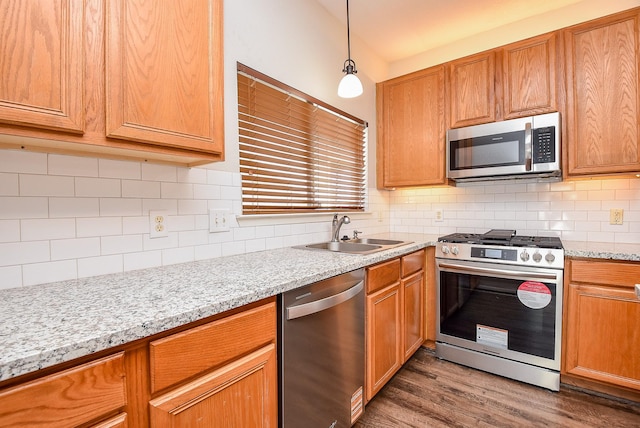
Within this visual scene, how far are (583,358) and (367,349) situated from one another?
1.39 m

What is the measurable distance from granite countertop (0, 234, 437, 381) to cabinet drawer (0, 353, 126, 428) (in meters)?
0.05

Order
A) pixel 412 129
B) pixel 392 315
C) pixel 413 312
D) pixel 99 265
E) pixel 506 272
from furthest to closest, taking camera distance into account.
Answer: pixel 412 129 < pixel 413 312 < pixel 506 272 < pixel 392 315 < pixel 99 265

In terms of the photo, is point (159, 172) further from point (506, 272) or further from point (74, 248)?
point (506, 272)

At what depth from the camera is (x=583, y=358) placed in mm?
1861

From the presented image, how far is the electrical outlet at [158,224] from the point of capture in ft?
4.42

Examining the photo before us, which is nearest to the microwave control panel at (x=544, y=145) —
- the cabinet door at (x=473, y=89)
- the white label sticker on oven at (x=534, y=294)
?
the cabinet door at (x=473, y=89)

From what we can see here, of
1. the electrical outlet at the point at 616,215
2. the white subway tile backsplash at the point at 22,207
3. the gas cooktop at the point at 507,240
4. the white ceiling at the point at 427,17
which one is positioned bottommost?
the gas cooktop at the point at 507,240

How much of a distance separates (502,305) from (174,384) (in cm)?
204

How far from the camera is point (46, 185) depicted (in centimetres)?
108

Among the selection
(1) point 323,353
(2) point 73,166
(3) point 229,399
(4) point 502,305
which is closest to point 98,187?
(2) point 73,166

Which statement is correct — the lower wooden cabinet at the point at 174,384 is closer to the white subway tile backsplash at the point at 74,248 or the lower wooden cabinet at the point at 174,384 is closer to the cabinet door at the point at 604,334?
the white subway tile backsplash at the point at 74,248

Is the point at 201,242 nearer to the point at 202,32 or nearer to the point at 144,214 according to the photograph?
the point at 144,214

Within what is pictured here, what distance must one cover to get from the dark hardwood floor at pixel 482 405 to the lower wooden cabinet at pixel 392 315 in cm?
13

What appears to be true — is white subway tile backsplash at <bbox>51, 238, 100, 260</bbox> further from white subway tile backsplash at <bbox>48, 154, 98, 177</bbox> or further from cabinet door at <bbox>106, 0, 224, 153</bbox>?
cabinet door at <bbox>106, 0, 224, 153</bbox>
